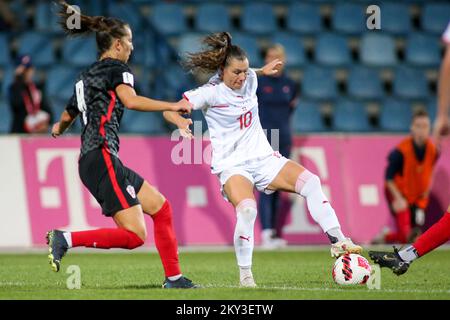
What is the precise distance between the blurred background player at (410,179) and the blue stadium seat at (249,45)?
153 inches

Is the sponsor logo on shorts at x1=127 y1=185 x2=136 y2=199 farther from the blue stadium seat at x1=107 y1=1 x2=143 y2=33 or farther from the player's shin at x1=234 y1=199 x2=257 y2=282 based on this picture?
the blue stadium seat at x1=107 y1=1 x2=143 y2=33

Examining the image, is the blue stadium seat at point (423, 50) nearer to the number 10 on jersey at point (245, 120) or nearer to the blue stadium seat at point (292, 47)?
the blue stadium seat at point (292, 47)

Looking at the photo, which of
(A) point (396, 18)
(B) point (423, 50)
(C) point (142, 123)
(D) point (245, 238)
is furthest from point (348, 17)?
(D) point (245, 238)

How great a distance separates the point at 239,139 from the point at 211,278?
1140mm

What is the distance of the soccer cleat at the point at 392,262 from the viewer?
7.27m

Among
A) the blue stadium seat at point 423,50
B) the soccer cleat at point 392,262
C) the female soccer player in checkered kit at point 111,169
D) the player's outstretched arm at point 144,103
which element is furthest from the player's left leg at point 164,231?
the blue stadium seat at point 423,50

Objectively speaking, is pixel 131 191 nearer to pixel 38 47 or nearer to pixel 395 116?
pixel 395 116

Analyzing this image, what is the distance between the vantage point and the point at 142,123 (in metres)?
14.6

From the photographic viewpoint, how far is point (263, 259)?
988 cm

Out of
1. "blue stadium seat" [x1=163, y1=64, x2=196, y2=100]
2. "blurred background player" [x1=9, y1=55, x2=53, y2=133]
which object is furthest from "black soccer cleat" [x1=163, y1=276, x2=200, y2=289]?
"blue stadium seat" [x1=163, y1=64, x2=196, y2=100]

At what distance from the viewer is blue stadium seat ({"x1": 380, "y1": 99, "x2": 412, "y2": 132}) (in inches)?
592

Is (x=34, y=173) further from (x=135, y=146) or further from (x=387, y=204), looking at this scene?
(x=387, y=204)

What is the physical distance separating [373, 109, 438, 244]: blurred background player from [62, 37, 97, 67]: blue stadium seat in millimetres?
5372
